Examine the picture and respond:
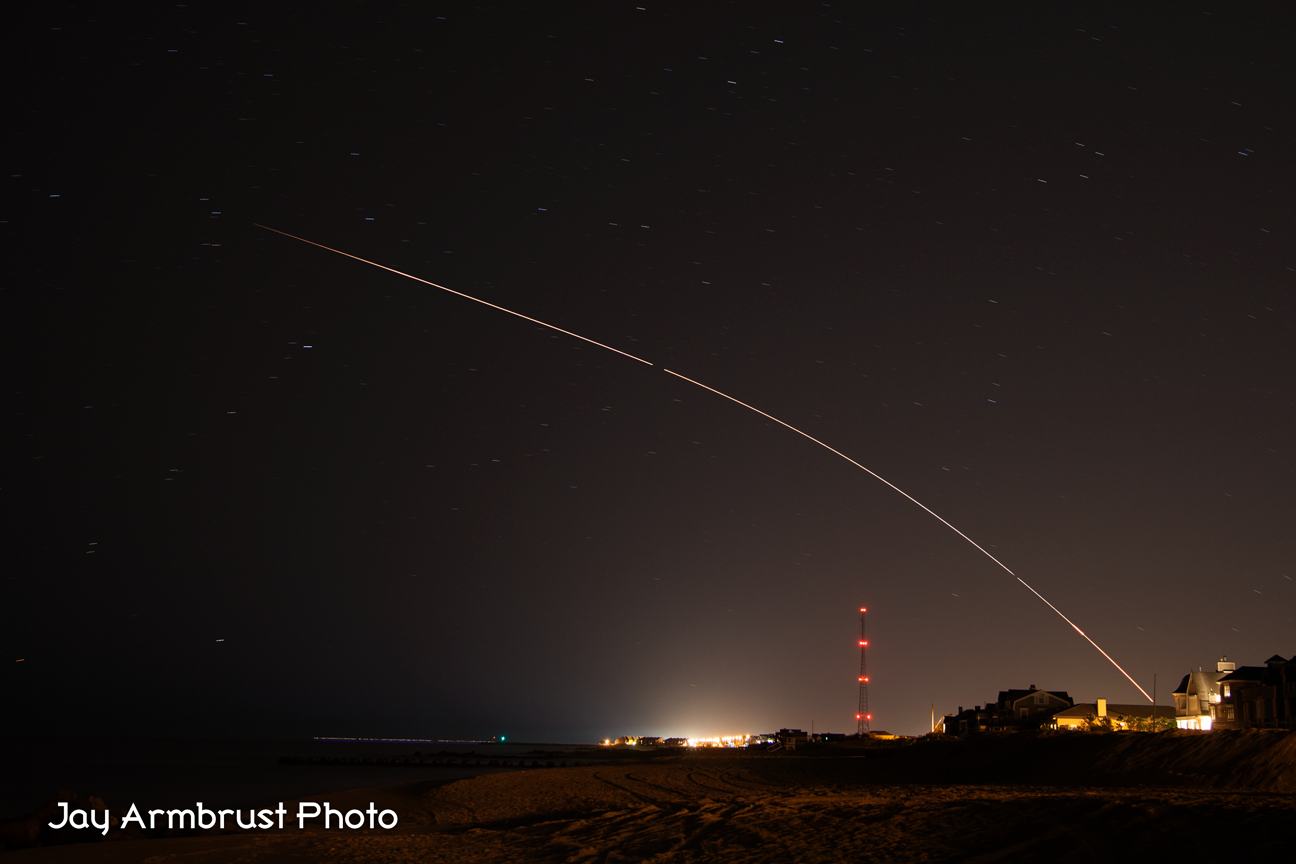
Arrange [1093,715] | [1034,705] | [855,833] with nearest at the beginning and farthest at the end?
[855,833] → [1093,715] → [1034,705]

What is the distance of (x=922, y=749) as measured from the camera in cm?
4978

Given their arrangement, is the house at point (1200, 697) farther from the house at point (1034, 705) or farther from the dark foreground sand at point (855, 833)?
the dark foreground sand at point (855, 833)

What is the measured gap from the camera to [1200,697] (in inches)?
2662

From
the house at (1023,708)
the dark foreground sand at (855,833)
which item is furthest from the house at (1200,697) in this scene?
the dark foreground sand at (855,833)

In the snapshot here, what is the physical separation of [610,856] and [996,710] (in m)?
98.7

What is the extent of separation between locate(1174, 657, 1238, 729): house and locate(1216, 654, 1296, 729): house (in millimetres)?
2586

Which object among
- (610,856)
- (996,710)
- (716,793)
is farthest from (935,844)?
(996,710)

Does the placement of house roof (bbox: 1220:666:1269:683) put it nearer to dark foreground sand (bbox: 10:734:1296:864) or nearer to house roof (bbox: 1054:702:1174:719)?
house roof (bbox: 1054:702:1174:719)

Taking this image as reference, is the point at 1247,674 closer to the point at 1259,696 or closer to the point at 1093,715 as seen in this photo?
the point at 1259,696

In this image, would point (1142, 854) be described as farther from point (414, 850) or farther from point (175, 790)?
point (175, 790)

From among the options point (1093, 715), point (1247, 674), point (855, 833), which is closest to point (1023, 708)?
point (1093, 715)

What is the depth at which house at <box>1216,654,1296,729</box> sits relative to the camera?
177 ft

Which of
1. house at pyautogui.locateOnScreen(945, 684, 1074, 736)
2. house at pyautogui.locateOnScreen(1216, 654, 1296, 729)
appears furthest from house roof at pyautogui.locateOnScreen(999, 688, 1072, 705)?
house at pyautogui.locateOnScreen(1216, 654, 1296, 729)

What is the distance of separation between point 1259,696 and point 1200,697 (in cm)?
1120
